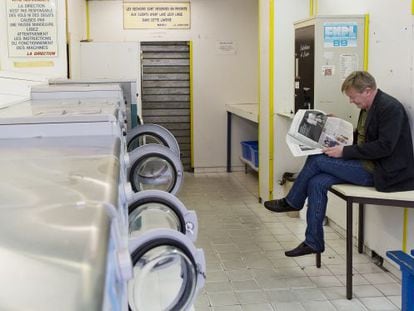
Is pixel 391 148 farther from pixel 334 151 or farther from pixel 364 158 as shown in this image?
pixel 334 151

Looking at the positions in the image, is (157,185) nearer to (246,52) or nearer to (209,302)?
(209,302)

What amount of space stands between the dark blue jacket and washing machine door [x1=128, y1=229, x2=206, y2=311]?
96.1 inches

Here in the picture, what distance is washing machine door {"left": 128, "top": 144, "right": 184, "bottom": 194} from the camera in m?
3.19

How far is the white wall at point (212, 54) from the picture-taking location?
26.3 feet

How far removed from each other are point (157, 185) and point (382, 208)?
1.87m

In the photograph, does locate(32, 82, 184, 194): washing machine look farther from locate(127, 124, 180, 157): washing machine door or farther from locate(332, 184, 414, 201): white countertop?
locate(332, 184, 414, 201): white countertop

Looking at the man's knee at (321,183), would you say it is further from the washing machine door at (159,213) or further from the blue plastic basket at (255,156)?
the blue plastic basket at (255,156)

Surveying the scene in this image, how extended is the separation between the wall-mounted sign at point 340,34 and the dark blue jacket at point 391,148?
2.81 feet

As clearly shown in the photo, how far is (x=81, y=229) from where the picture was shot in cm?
70

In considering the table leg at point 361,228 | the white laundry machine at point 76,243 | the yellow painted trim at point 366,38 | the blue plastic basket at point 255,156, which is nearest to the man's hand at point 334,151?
the table leg at point 361,228

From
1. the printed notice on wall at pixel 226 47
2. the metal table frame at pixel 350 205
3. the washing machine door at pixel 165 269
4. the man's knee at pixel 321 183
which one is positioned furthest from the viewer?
the printed notice on wall at pixel 226 47

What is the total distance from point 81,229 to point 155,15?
7.65m

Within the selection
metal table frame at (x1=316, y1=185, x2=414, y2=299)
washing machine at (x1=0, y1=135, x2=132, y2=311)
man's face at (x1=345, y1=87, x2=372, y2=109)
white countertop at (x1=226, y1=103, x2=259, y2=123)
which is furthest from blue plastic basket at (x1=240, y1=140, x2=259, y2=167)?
washing machine at (x1=0, y1=135, x2=132, y2=311)

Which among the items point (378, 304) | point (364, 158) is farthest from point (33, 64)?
point (378, 304)
